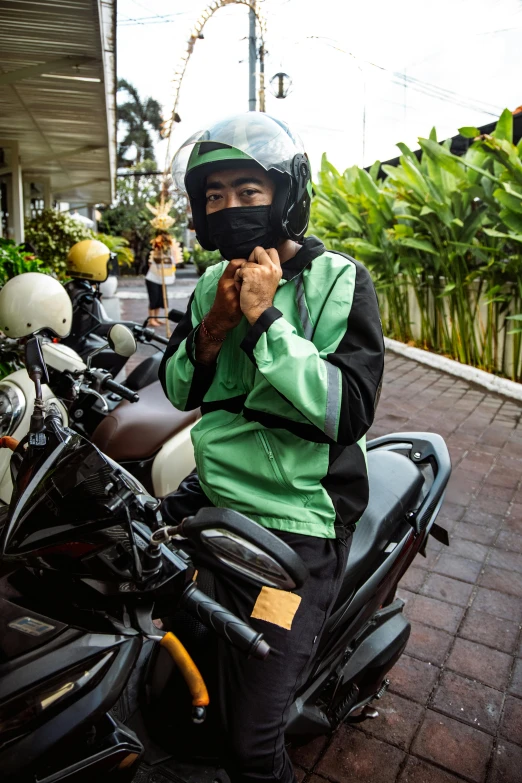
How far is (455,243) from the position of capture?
700cm

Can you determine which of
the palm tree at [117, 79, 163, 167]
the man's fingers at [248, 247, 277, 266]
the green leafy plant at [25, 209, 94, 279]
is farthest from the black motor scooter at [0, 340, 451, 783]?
the palm tree at [117, 79, 163, 167]

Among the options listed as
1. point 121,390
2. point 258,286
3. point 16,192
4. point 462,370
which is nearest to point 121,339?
point 121,390

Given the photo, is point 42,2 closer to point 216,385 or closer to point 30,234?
point 216,385

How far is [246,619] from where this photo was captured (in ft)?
5.13

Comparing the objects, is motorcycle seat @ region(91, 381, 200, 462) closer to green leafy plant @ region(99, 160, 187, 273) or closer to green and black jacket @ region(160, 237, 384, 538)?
green and black jacket @ region(160, 237, 384, 538)

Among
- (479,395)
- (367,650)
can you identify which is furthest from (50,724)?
(479,395)

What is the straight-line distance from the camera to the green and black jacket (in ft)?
4.71

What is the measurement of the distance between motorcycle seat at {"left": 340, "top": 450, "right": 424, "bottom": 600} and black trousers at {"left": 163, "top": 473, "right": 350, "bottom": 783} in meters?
0.18

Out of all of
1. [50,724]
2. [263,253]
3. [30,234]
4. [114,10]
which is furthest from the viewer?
[30,234]

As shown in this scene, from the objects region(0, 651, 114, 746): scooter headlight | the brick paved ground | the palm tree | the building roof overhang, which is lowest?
the brick paved ground

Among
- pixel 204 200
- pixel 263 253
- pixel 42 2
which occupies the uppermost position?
pixel 42 2

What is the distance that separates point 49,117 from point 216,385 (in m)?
8.33

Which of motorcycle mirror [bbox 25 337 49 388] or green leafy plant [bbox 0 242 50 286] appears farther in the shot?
green leafy plant [bbox 0 242 50 286]

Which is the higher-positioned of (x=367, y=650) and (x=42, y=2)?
(x=42, y=2)
